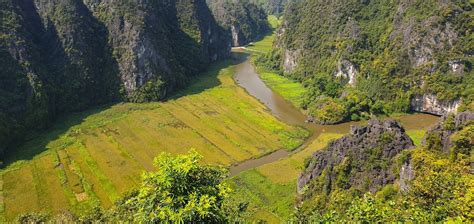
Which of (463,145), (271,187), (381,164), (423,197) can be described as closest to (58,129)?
(271,187)

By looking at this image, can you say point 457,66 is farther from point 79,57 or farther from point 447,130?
point 79,57

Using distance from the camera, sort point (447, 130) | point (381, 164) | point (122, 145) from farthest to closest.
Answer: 1. point (122, 145)
2. point (381, 164)
3. point (447, 130)

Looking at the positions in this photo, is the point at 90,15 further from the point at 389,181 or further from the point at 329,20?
the point at 389,181

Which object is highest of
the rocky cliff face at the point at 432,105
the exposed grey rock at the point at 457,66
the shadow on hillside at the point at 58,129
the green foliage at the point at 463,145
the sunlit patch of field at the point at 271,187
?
the exposed grey rock at the point at 457,66

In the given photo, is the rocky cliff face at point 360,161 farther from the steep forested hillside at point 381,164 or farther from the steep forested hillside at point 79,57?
the steep forested hillside at point 79,57

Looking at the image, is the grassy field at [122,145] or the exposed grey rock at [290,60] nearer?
the grassy field at [122,145]

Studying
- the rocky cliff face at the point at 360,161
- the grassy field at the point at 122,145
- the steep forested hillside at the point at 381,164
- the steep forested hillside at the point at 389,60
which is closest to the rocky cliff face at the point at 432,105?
the steep forested hillside at the point at 389,60

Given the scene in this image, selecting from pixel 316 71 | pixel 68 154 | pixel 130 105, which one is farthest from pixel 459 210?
pixel 316 71
